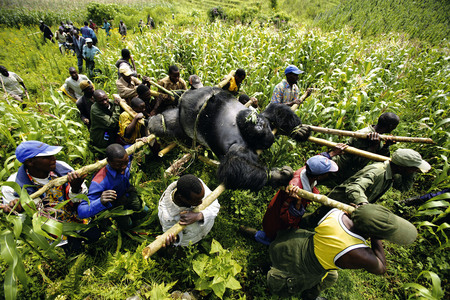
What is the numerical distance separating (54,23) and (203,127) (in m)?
29.0

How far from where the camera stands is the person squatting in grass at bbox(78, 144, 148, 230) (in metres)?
2.35

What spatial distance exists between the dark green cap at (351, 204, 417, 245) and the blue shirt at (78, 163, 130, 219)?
2.92m

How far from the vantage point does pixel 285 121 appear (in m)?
2.45

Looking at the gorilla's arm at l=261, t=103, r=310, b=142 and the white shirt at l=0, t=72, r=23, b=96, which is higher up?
the gorilla's arm at l=261, t=103, r=310, b=142

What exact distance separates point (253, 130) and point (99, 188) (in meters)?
2.07

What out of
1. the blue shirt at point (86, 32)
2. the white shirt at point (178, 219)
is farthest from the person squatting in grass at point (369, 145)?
the blue shirt at point (86, 32)

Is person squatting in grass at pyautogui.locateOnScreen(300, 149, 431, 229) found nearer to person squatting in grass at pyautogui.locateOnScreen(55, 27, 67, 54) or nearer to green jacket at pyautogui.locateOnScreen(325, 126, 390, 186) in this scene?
A: green jacket at pyautogui.locateOnScreen(325, 126, 390, 186)

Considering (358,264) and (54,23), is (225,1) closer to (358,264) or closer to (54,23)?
(54,23)

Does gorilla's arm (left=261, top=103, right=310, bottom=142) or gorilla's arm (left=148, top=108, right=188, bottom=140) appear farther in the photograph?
gorilla's arm (left=148, top=108, right=188, bottom=140)

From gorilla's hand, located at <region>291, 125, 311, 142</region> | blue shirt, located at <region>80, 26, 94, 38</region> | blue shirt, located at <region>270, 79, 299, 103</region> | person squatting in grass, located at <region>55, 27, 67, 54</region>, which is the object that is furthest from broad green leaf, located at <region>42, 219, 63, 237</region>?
person squatting in grass, located at <region>55, 27, 67, 54</region>

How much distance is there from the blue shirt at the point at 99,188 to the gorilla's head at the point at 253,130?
1.78 metres

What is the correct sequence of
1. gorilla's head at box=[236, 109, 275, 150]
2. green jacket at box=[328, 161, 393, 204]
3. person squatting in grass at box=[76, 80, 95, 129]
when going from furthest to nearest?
1. person squatting in grass at box=[76, 80, 95, 129]
2. green jacket at box=[328, 161, 393, 204]
3. gorilla's head at box=[236, 109, 275, 150]

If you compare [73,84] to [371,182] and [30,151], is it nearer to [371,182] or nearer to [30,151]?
[30,151]

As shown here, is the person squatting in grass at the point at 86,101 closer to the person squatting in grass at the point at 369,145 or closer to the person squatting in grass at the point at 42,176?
the person squatting in grass at the point at 42,176
